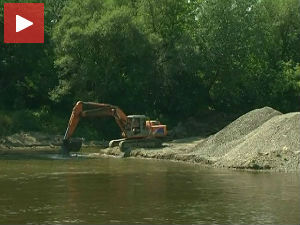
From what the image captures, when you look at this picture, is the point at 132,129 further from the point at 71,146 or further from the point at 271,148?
the point at 271,148

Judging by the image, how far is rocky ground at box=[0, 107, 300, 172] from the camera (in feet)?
108

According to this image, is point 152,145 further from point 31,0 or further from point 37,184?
point 31,0

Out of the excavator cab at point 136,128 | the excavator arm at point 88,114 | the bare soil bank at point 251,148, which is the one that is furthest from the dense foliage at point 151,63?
the bare soil bank at point 251,148

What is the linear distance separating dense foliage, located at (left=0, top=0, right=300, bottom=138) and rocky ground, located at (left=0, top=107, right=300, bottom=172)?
13.3 metres

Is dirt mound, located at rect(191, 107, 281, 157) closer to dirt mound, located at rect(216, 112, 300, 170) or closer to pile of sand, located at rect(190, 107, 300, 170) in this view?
pile of sand, located at rect(190, 107, 300, 170)

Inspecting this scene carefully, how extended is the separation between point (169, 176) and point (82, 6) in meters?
32.9

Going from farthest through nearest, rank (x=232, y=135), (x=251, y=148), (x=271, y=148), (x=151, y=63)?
(x=151, y=63) < (x=232, y=135) < (x=251, y=148) < (x=271, y=148)

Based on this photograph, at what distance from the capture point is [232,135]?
132 ft

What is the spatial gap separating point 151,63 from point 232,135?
873 inches

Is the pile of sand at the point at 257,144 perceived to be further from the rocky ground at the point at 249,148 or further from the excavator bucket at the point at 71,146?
the excavator bucket at the point at 71,146

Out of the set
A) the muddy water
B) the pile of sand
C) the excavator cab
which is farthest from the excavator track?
the muddy water

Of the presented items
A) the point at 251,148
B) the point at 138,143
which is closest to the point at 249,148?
the point at 251,148

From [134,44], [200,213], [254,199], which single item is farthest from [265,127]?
[134,44]

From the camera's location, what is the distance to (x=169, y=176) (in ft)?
101
